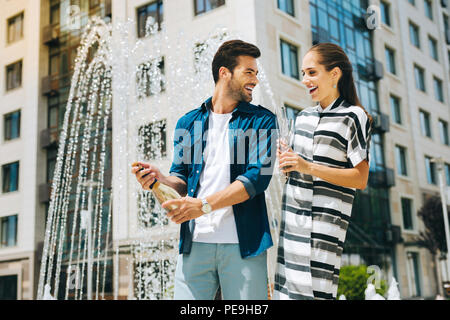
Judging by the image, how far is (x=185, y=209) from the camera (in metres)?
2.06


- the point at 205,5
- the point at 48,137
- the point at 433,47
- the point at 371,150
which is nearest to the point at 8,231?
the point at 48,137

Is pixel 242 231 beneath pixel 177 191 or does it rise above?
beneath

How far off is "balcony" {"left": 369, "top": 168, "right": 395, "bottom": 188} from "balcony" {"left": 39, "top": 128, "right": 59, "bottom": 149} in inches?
343

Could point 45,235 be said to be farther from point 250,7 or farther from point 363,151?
point 363,151

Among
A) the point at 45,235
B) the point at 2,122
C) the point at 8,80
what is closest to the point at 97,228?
the point at 45,235

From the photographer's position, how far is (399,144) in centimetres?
1516

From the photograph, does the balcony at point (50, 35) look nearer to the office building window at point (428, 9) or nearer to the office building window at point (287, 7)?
the office building window at point (287, 7)

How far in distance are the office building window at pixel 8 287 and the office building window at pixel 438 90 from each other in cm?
969

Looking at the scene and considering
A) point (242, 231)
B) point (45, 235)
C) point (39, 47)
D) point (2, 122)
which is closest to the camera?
point (242, 231)

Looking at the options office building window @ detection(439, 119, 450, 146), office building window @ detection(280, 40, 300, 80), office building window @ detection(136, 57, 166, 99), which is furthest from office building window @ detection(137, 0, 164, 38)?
office building window @ detection(439, 119, 450, 146)

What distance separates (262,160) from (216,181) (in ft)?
0.71

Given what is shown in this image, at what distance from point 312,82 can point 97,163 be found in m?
11.4

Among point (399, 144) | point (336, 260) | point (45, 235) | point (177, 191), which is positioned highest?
point (399, 144)

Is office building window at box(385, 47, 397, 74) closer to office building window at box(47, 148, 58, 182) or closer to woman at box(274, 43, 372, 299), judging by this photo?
office building window at box(47, 148, 58, 182)
